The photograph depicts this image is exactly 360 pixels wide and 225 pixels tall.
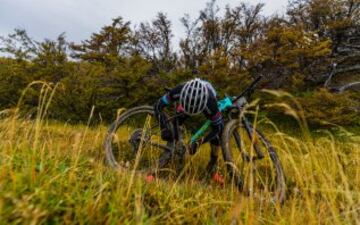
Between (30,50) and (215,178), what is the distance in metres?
11.3

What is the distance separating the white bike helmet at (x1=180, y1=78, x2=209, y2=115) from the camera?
5.09 meters

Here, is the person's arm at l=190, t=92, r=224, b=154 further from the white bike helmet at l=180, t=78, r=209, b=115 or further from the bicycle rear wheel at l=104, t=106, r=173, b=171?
the bicycle rear wheel at l=104, t=106, r=173, b=171

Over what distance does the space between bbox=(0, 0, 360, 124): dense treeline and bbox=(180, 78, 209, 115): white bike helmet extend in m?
6.53

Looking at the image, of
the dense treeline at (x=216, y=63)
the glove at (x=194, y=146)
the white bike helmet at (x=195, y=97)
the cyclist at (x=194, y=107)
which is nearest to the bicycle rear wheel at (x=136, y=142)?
the cyclist at (x=194, y=107)

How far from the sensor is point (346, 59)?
15.6 m

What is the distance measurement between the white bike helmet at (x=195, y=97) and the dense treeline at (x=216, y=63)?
6528mm

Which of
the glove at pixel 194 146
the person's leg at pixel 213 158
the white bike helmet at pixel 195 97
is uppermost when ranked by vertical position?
the white bike helmet at pixel 195 97

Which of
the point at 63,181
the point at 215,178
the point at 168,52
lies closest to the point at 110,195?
the point at 63,181

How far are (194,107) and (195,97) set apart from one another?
0.41ft

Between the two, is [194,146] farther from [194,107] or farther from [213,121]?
[194,107]

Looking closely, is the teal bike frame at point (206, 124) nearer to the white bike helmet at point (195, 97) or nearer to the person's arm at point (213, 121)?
the person's arm at point (213, 121)

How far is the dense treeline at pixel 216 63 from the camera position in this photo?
11789mm

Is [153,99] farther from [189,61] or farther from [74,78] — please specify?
[189,61]

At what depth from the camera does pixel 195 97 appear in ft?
16.7
